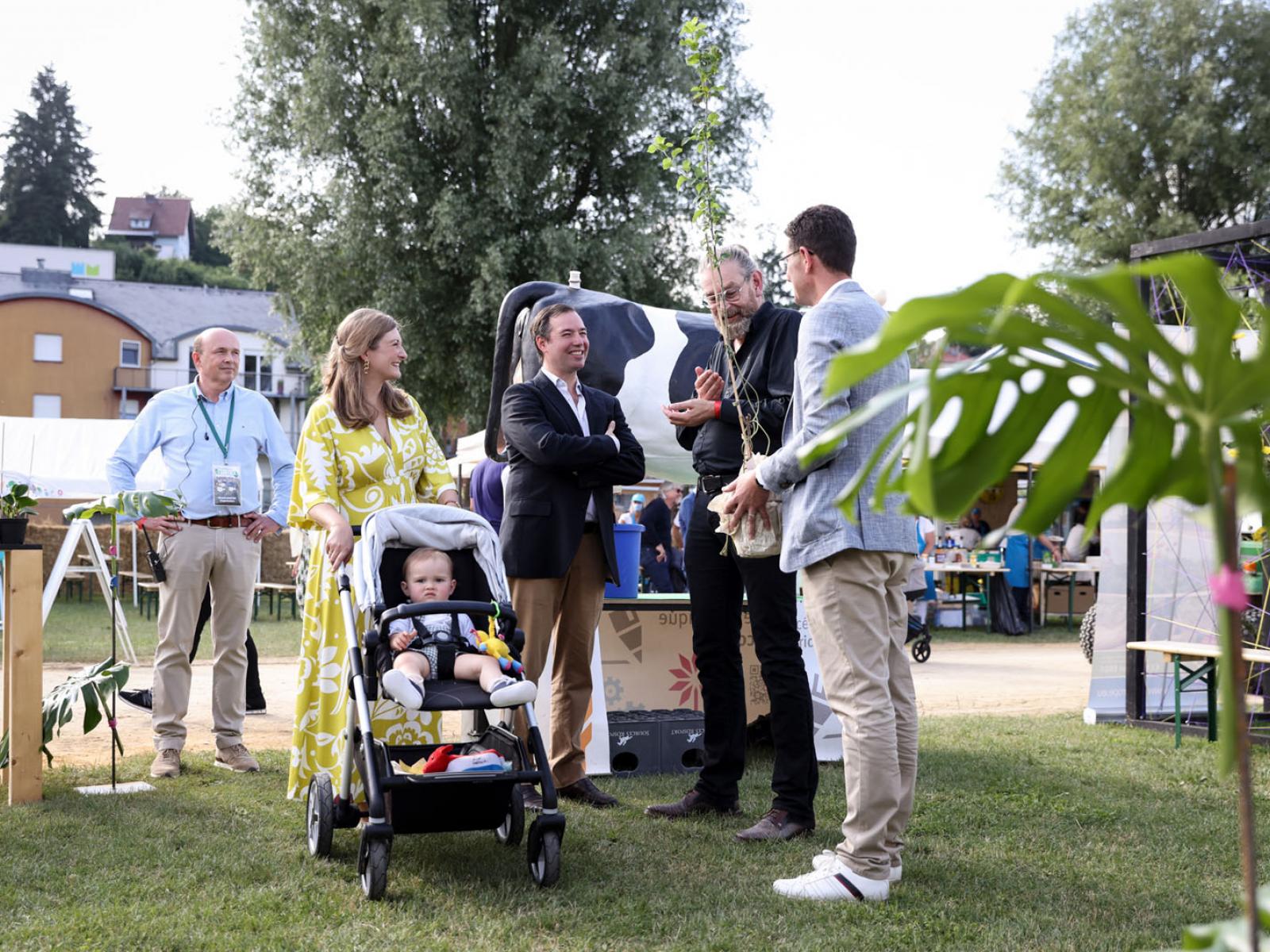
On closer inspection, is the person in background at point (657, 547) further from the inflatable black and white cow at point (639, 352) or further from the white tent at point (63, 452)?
the white tent at point (63, 452)

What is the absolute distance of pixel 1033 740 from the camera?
7070mm

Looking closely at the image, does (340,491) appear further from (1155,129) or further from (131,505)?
(1155,129)

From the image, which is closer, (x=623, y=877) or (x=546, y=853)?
(x=546, y=853)

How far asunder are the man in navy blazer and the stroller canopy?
1.80ft

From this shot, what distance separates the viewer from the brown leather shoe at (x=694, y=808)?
4.82m

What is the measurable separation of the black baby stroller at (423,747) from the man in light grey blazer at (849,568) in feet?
2.93

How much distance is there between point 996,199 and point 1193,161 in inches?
174

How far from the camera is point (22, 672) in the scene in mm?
4883

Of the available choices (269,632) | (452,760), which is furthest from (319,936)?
(269,632)

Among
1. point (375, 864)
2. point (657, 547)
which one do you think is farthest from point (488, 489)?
point (657, 547)

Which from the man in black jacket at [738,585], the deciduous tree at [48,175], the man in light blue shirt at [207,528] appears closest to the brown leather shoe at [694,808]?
the man in black jacket at [738,585]

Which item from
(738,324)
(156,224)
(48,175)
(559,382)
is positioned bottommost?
(559,382)

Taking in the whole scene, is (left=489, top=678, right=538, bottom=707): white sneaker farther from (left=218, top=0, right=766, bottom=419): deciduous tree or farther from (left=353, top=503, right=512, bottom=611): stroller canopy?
(left=218, top=0, right=766, bottom=419): deciduous tree

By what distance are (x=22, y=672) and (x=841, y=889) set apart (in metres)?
3.33
